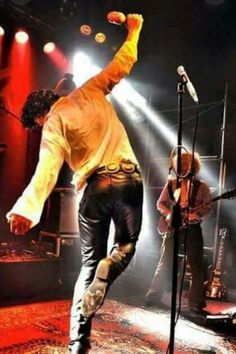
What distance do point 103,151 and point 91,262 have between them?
26.3 inches

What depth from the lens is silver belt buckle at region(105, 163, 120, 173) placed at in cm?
230

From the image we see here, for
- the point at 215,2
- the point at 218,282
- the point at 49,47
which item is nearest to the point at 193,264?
the point at 218,282

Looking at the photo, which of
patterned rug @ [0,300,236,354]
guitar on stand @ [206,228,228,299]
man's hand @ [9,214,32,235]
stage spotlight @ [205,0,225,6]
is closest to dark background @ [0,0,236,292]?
stage spotlight @ [205,0,225,6]

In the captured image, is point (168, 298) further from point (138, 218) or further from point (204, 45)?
point (204, 45)

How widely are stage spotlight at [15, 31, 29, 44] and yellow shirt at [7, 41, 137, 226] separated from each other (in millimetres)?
4491

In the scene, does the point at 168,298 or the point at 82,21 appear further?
the point at 82,21

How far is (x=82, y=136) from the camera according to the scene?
90.5 inches

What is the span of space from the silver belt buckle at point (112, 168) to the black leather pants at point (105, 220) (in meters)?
0.02

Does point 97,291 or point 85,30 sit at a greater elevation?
point 85,30

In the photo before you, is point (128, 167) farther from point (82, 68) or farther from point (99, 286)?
point (82, 68)

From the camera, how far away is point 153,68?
7.20 metres

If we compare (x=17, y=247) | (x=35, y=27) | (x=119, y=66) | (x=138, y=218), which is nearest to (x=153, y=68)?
(x=35, y=27)

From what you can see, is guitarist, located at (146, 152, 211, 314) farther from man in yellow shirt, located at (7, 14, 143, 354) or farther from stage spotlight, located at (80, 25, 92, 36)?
stage spotlight, located at (80, 25, 92, 36)

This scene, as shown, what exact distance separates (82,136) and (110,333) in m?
1.88
